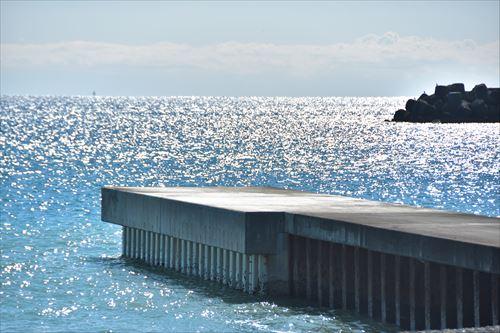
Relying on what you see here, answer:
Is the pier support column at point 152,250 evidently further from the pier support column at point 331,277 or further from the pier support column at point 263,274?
the pier support column at point 331,277

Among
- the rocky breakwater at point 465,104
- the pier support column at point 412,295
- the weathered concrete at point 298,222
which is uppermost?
the rocky breakwater at point 465,104

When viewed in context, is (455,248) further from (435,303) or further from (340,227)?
(340,227)

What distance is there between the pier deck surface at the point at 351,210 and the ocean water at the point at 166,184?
2485mm

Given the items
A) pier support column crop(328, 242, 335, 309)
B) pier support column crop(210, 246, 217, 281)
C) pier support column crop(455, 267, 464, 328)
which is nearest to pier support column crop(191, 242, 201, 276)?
pier support column crop(210, 246, 217, 281)

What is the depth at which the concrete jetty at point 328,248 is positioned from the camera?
28016mm

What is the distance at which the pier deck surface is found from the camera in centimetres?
3009

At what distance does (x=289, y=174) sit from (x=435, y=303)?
65.6 metres

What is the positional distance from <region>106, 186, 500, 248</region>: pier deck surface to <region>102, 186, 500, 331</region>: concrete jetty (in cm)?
3

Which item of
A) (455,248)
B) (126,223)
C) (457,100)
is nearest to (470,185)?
(126,223)

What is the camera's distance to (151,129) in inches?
7077

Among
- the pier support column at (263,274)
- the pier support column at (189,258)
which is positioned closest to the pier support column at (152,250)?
the pier support column at (189,258)

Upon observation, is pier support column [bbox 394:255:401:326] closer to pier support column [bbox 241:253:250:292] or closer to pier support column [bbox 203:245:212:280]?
pier support column [bbox 241:253:250:292]

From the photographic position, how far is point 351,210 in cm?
3622

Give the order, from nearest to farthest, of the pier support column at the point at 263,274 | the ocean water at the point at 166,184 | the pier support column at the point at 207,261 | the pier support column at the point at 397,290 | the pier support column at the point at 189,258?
the pier support column at the point at 397,290 < the ocean water at the point at 166,184 < the pier support column at the point at 263,274 < the pier support column at the point at 207,261 < the pier support column at the point at 189,258
